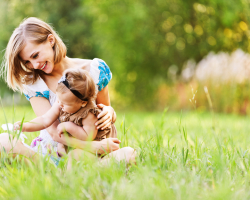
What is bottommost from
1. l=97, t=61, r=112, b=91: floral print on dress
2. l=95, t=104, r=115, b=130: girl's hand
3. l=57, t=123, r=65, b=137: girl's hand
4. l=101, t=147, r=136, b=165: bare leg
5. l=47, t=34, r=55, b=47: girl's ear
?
l=101, t=147, r=136, b=165: bare leg

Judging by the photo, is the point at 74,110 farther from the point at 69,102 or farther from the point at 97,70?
the point at 97,70

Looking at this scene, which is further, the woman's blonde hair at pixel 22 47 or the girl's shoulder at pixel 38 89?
the girl's shoulder at pixel 38 89

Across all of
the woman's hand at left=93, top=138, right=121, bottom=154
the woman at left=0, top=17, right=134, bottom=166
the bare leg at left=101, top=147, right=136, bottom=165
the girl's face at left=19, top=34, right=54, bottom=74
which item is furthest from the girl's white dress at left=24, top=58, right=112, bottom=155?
the bare leg at left=101, top=147, right=136, bottom=165

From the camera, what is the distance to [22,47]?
79.7 inches

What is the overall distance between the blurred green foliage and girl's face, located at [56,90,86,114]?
537 cm

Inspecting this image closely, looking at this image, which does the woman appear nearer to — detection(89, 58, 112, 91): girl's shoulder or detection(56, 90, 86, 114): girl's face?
detection(89, 58, 112, 91): girl's shoulder

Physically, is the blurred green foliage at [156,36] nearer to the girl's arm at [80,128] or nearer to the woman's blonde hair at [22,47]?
the woman's blonde hair at [22,47]

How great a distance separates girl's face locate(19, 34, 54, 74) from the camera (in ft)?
6.62

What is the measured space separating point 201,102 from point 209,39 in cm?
234

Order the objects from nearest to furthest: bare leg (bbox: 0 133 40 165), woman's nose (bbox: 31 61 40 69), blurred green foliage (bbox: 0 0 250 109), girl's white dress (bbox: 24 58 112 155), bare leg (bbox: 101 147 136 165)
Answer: bare leg (bbox: 101 147 136 165)
bare leg (bbox: 0 133 40 165)
woman's nose (bbox: 31 61 40 69)
girl's white dress (bbox: 24 58 112 155)
blurred green foliage (bbox: 0 0 250 109)

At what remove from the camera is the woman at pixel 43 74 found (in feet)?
6.25

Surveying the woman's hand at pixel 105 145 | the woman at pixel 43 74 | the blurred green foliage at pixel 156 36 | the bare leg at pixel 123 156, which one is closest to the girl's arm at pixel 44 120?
the woman at pixel 43 74

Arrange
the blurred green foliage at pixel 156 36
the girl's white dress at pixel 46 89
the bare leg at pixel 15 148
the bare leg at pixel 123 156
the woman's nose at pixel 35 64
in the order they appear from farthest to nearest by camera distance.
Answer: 1. the blurred green foliage at pixel 156 36
2. the girl's white dress at pixel 46 89
3. the woman's nose at pixel 35 64
4. the bare leg at pixel 15 148
5. the bare leg at pixel 123 156

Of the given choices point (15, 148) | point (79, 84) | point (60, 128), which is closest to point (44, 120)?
point (60, 128)
